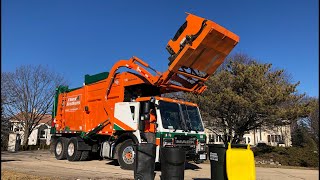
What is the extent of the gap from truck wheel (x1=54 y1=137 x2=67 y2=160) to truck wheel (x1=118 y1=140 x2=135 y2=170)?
16.0 ft

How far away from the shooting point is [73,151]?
14852 mm

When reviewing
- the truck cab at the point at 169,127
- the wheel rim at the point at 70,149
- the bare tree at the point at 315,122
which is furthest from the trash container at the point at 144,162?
the bare tree at the point at 315,122


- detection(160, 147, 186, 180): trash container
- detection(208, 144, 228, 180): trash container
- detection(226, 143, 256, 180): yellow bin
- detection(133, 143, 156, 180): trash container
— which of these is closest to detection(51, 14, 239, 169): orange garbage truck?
detection(133, 143, 156, 180): trash container

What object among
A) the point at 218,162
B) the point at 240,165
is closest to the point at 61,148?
the point at 218,162

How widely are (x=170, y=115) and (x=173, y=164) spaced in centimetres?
355

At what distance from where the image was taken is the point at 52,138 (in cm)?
1722

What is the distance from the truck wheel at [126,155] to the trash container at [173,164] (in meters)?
3.60

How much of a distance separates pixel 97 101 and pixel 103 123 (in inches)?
51.9

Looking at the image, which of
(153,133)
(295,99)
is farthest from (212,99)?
(153,133)

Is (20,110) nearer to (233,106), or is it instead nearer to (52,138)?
(52,138)

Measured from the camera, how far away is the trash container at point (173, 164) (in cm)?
777

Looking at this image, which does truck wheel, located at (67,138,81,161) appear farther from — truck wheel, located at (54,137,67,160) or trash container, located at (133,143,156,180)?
trash container, located at (133,143,156,180)

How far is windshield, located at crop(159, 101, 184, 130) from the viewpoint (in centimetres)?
1091

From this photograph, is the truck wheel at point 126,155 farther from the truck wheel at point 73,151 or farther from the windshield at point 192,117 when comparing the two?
the truck wheel at point 73,151
